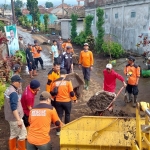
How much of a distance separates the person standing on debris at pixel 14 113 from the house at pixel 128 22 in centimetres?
981

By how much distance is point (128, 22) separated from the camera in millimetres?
17031

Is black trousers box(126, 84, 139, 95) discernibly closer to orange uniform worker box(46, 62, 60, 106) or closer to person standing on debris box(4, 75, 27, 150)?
orange uniform worker box(46, 62, 60, 106)

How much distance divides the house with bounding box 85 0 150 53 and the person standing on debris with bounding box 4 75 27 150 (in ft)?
32.2

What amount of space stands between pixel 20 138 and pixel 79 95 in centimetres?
378

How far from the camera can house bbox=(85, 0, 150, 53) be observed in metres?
14.9

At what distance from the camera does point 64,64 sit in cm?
911

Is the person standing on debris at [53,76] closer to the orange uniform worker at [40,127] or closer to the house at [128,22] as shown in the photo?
the orange uniform worker at [40,127]

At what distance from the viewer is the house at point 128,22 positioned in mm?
14938

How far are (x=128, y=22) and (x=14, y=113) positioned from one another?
14353 mm

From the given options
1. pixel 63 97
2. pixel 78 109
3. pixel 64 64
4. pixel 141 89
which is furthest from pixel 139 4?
pixel 63 97

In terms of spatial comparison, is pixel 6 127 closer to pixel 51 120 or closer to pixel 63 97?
pixel 63 97

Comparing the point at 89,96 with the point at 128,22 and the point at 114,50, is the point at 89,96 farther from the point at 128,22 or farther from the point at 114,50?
the point at 128,22

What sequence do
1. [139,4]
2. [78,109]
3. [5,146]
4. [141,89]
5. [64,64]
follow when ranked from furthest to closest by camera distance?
[139,4], [141,89], [64,64], [78,109], [5,146]

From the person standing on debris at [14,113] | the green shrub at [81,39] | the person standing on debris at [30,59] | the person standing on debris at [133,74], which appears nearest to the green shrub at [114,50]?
the green shrub at [81,39]
